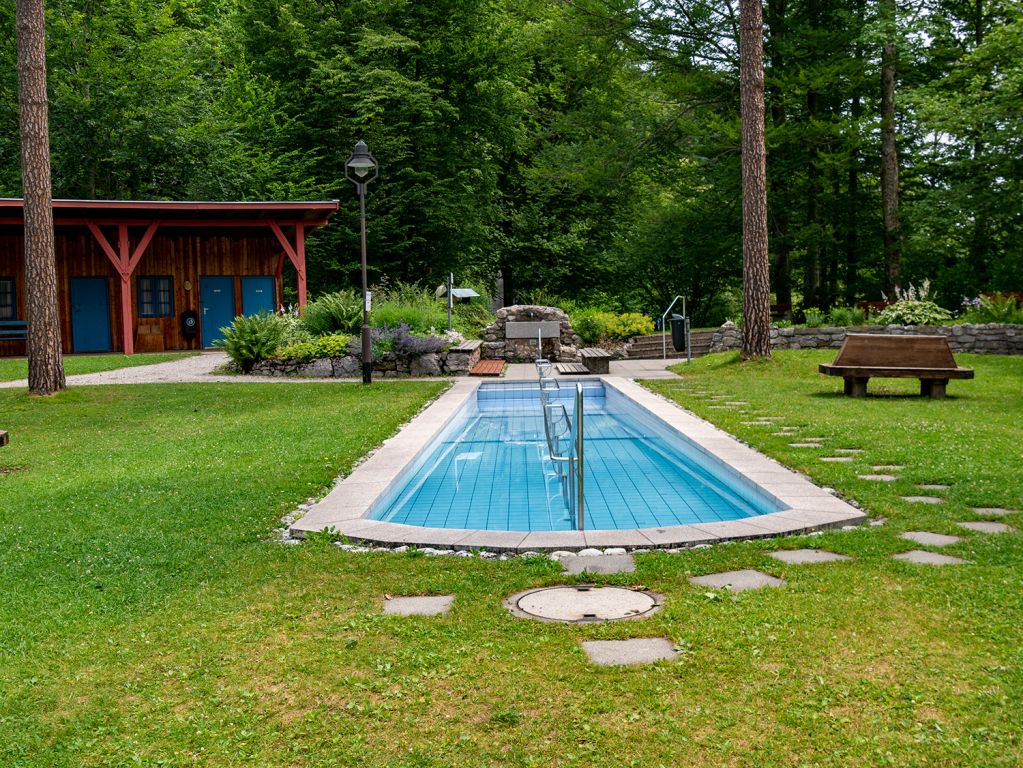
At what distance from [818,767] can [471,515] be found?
174 inches

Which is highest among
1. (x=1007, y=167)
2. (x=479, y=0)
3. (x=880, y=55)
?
(x=479, y=0)

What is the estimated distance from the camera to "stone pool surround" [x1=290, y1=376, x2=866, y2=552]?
198 inches

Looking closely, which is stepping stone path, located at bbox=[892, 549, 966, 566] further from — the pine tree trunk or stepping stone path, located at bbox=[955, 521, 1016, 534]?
the pine tree trunk

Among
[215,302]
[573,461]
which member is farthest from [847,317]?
[215,302]

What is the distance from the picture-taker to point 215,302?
24078mm

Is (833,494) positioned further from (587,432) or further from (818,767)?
(587,432)

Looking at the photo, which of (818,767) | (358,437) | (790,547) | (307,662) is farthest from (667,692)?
(358,437)

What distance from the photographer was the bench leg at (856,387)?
11789 millimetres

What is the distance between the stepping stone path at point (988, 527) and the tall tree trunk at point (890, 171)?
17.8m

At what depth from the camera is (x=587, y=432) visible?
11.1 metres

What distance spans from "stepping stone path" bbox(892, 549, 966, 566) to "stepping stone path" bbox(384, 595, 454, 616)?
7.46ft

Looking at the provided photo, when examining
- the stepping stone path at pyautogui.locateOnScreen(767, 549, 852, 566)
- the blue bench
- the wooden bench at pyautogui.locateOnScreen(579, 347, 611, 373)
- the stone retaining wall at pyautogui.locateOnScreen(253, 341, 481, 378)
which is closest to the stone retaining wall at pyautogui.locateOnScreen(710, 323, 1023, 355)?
the wooden bench at pyautogui.locateOnScreen(579, 347, 611, 373)

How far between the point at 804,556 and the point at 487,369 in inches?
495

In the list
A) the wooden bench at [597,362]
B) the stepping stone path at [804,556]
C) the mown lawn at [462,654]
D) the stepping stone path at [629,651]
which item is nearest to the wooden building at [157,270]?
the wooden bench at [597,362]
